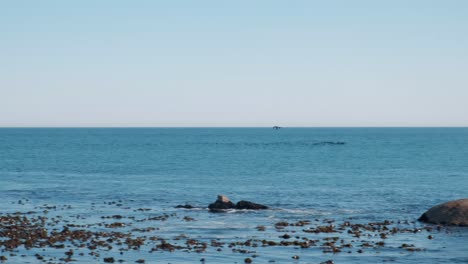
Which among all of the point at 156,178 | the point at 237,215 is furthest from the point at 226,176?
the point at 237,215

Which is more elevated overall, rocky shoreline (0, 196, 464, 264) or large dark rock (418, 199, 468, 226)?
large dark rock (418, 199, 468, 226)

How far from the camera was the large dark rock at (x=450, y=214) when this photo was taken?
54.8 m

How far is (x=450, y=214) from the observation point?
182ft

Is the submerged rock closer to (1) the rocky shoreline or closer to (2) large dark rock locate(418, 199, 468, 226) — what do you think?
(1) the rocky shoreline

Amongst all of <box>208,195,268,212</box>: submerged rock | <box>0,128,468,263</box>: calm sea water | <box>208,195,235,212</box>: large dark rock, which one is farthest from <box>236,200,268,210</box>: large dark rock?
<box>0,128,468,263</box>: calm sea water

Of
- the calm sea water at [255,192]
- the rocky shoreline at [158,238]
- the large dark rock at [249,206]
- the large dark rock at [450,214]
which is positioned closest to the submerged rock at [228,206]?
the large dark rock at [249,206]

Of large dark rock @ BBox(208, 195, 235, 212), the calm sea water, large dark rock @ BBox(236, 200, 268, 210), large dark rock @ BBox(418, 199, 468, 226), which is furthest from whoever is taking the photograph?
large dark rock @ BBox(236, 200, 268, 210)

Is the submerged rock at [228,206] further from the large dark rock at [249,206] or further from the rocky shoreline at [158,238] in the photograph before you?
the rocky shoreline at [158,238]

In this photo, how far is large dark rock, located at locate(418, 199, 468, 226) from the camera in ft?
180

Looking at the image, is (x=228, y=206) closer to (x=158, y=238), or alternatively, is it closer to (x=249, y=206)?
(x=249, y=206)

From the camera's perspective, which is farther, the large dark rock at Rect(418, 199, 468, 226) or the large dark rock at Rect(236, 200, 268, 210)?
the large dark rock at Rect(236, 200, 268, 210)

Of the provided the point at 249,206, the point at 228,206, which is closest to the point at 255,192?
the point at 249,206

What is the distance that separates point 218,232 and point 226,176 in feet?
195

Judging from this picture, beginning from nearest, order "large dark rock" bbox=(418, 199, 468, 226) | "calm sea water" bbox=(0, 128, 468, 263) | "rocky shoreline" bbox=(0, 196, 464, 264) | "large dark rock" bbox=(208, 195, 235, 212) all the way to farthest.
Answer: "rocky shoreline" bbox=(0, 196, 464, 264), "calm sea water" bbox=(0, 128, 468, 263), "large dark rock" bbox=(418, 199, 468, 226), "large dark rock" bbox=(208, 195, 235, 212)
